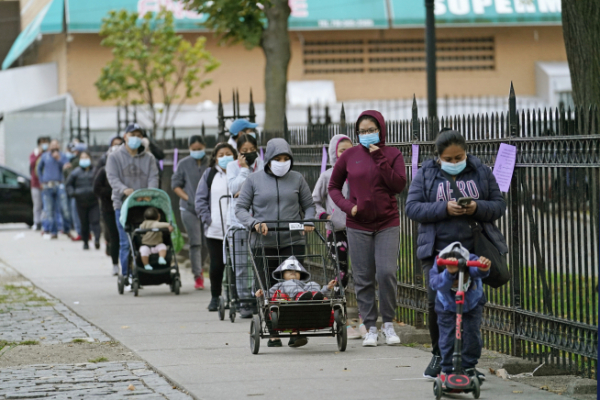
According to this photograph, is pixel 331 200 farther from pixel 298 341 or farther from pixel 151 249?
pixel 151 249

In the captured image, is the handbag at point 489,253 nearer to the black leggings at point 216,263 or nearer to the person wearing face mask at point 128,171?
the black leggings at point 216,263

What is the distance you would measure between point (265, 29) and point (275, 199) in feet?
33.0

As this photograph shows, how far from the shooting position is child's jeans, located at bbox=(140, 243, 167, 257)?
12.6 meters

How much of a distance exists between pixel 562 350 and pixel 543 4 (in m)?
33.9

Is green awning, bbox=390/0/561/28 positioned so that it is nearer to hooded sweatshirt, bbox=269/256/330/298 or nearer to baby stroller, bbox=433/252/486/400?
hooded sweatshirt, bbox=269/256/330/298

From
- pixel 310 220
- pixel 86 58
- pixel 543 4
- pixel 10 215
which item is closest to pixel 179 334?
pixel 310 220

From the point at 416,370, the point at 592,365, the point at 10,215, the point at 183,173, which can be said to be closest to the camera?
the point at 592,365

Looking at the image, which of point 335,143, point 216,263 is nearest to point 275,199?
point 335,143

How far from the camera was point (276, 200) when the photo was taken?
933cm

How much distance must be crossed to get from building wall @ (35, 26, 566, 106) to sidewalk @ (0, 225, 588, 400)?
82.4 ft

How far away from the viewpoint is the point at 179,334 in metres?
9.60

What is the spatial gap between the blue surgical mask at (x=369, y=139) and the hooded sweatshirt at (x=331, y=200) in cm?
110

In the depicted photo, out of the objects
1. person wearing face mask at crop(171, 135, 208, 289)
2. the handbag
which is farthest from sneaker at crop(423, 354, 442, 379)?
person wearing face mask at crop(171, 135, 208, 289)

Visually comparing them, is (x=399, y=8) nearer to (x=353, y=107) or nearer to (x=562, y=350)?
(x=353, y=107)
